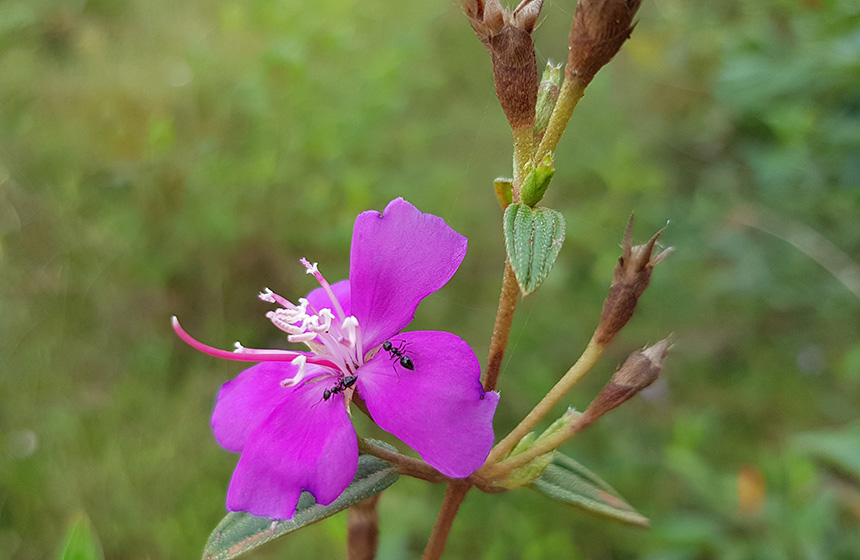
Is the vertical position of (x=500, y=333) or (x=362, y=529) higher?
(x=500, y=333)

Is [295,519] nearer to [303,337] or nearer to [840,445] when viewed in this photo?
[303,337]

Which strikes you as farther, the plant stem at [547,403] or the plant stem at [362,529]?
the plant stem at [362,529]

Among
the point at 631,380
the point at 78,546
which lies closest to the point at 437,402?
the point at 631,380

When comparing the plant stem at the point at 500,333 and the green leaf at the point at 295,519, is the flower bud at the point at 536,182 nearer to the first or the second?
the plant stem at the point at 500,333

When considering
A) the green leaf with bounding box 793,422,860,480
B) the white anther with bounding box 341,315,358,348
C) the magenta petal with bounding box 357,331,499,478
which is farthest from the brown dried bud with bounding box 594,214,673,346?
the green leaf with bounding box 793,422,860,480

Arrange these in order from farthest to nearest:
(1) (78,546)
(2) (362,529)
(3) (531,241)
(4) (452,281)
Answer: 1. (4) (452,281)
2. (1) (78,546)
3. (2) (362,529)
4. (3) (531,241)

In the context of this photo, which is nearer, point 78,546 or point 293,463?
point 293,463

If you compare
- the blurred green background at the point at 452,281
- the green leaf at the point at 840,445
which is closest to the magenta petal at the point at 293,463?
the blurred green background at the point at 452,281
